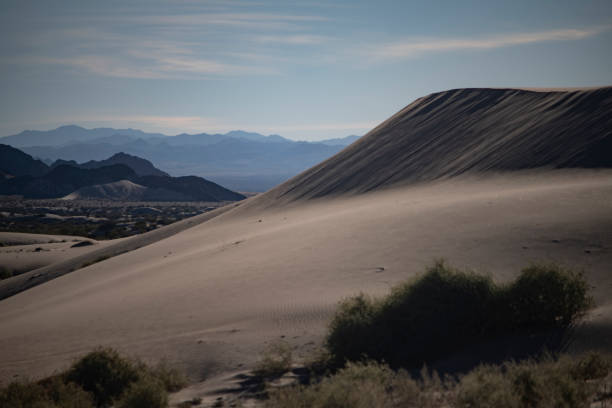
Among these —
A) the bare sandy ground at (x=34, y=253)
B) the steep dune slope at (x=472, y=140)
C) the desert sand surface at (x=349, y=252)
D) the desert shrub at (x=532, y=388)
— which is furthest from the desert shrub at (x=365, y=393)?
the bare sandy ground at (x=34, y=253)

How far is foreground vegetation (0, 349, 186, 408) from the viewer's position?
17.7 feet

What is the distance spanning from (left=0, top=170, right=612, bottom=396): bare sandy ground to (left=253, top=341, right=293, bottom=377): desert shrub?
1.30ft

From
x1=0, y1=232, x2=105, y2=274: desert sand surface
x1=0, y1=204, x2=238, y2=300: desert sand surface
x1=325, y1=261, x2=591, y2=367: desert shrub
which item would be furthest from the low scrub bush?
x1=0, y1=232, x2=105, y2=274: desert sand surface

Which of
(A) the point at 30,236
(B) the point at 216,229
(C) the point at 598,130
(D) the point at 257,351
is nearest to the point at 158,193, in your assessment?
(A) the point at 30,236

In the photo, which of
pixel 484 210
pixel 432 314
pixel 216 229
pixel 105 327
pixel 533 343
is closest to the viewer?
pixel 533 343

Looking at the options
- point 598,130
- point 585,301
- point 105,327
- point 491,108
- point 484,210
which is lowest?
point 105,327

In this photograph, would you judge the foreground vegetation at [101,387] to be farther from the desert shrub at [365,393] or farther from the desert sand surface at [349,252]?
the desert shrub at [365,393]

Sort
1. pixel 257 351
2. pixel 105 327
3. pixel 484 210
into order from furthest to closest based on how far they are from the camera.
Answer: pixel 484 210 < pixel 105 327 < pixel 257 351

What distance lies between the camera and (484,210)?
14.4 metres

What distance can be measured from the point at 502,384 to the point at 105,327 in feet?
26.5

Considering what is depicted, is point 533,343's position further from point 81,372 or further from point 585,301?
point 81,372

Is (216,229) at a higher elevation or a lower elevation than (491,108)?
lower

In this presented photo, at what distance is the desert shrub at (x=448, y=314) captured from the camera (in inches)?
269

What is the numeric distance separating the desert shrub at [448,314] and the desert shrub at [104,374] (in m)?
2.70
